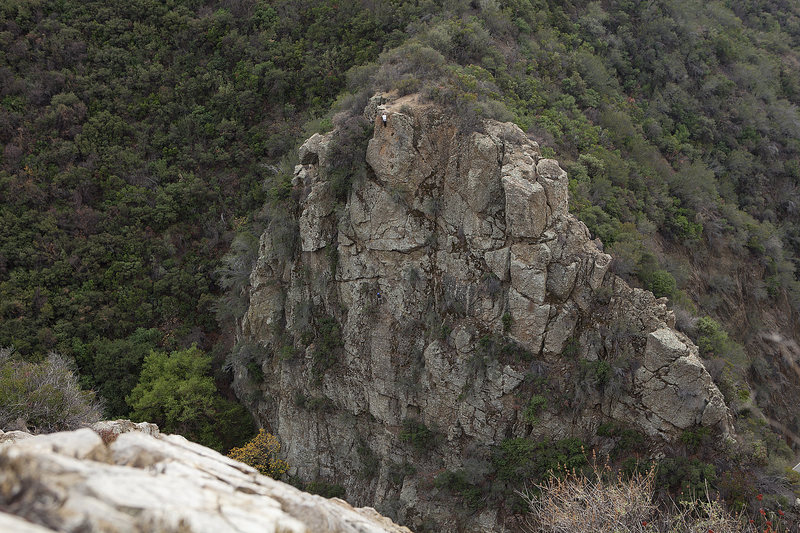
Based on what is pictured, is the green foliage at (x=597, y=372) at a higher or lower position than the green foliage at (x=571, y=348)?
lower

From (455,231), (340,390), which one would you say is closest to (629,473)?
(455,231)

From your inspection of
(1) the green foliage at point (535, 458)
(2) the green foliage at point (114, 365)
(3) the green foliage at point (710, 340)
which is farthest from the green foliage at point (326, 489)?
(3) the green foliage at point (710, 340)

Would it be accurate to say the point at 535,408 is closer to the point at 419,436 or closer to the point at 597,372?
the point at 597,372

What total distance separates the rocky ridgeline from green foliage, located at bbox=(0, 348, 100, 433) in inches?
522

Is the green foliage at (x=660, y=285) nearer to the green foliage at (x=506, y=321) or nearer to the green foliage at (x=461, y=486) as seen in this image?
the green foliage at (x=506, y=321)

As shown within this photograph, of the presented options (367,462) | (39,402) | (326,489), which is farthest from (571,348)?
(39,402)

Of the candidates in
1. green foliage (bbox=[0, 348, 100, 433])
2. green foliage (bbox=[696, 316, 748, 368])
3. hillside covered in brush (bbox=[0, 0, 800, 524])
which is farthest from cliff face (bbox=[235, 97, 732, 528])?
green foliage (bbox=[0, 348, 100, 433])

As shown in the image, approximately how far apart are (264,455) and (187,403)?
450 cm

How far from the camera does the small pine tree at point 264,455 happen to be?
2262 centimetres

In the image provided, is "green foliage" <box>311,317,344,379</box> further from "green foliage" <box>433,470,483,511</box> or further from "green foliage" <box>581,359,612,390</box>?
"green foliage" <box>581,359,612,390</box>

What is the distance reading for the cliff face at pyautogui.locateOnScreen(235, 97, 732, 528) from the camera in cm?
1752

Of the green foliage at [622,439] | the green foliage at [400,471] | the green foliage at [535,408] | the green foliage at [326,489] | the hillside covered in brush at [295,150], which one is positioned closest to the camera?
the green foliage at [622,439]

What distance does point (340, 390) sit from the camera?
22.3 metres

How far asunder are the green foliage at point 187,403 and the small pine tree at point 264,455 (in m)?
1.58
